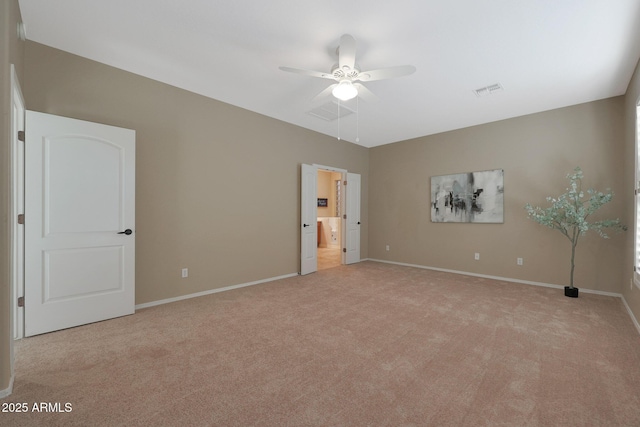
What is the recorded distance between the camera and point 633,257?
121 inches

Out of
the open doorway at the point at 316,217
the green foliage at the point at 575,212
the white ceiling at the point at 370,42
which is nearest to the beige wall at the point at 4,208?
the white ceiling at the point at 370,42

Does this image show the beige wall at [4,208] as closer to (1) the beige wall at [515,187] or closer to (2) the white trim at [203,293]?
(2) the white trim at [203,293]

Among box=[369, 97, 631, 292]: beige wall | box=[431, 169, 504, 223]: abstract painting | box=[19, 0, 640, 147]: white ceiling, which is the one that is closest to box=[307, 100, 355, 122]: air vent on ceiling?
box=[19, 0, 640, 147]: white ceiling

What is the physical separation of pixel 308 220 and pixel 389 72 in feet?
10.7

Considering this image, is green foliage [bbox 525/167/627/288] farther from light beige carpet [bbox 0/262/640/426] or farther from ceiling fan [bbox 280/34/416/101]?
ceiling fan [bbox 280/34/416/101]

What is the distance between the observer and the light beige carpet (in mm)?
1577

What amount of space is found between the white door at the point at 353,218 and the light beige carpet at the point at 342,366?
278cm

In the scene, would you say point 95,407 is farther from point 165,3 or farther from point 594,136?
point 594,136

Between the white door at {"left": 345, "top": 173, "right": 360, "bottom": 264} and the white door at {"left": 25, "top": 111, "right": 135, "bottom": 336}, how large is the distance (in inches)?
166

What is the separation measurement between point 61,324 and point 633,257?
6.21 metres

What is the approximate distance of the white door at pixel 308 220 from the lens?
202 inches

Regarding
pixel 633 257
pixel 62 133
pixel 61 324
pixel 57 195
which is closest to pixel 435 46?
pixel 633 257

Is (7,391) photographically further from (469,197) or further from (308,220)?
(469,197)

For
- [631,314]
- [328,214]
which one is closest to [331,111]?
[631,314]
